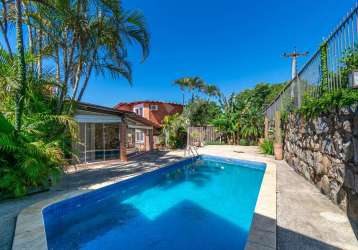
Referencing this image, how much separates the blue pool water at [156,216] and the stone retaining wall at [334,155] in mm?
1769

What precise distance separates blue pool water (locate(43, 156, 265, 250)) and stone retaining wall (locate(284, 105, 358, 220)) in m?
1.77

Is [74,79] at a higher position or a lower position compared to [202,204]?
higher

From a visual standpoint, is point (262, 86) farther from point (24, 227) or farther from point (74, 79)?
point (24, 227)

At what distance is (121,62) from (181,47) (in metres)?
11.3

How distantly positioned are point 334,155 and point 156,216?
4.21 m

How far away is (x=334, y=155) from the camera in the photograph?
4.07m

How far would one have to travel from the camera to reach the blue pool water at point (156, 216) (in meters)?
3.77

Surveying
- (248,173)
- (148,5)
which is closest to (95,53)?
(148,5)

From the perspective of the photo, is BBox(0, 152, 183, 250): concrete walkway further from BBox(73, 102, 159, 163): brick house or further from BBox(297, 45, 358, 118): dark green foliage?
BBox(297, 45, 358, 118): dark green foliage

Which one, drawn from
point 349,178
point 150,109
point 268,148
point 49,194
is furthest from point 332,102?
point 150,109

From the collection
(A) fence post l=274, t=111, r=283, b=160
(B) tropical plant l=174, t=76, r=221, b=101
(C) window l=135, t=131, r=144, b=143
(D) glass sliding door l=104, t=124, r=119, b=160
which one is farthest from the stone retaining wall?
(B) tropical plant l=174, t=76, r=221, b=101

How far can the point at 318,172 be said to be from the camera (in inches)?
195

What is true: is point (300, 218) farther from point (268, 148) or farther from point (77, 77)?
point (268, 148)

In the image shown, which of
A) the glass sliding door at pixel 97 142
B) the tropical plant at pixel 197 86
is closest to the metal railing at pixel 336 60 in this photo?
the glass sliding door at pixel 97 142
